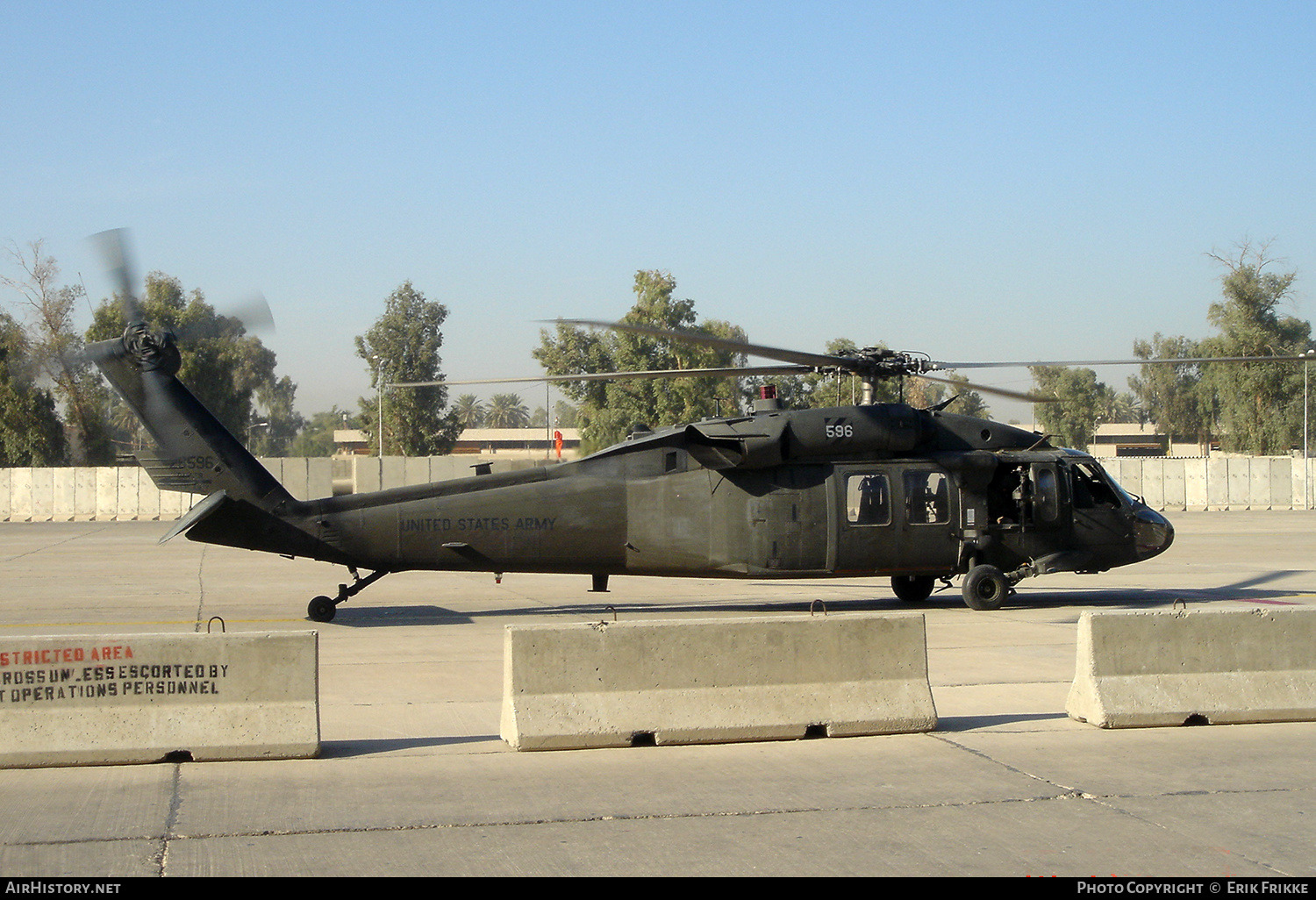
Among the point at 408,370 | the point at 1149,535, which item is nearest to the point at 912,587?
the point at 1149,535

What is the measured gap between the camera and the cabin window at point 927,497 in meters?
15.1

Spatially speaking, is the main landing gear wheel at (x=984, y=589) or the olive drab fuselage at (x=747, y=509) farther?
the main landing gear wheel at (x=984, y=589)

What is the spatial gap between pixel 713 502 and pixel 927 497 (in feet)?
9.46

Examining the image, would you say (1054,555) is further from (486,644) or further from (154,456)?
(154,456)

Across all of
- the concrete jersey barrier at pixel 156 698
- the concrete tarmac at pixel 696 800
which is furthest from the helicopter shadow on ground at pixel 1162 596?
the concrete jersey barrier at pixel 156 698

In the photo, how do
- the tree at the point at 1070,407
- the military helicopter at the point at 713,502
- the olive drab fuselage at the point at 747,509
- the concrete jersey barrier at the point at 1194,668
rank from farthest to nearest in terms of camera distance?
1. the tree at the point at 1070,407
2. the olive drab fuselage at the point at 747,509
3. the military helicopter at the point at 713,502
4. the concrete jersey barrier at the point at 1194,668

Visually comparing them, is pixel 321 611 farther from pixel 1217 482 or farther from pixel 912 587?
pixel 1217 482

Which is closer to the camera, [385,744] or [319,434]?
[385,744]

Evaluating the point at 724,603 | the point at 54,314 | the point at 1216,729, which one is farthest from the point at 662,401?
the point at 1216,729

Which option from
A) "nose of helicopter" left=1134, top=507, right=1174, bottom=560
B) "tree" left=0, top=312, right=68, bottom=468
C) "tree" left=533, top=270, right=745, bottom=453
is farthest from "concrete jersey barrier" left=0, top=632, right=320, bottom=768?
"tree" left=0, top=312, right=68, bottom=468

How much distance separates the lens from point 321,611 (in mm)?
14633

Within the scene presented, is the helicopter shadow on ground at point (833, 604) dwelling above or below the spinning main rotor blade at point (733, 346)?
below

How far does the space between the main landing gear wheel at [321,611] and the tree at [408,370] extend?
193ft

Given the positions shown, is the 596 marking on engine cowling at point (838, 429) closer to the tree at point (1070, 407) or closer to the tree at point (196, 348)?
the tree at point (196, 348)
